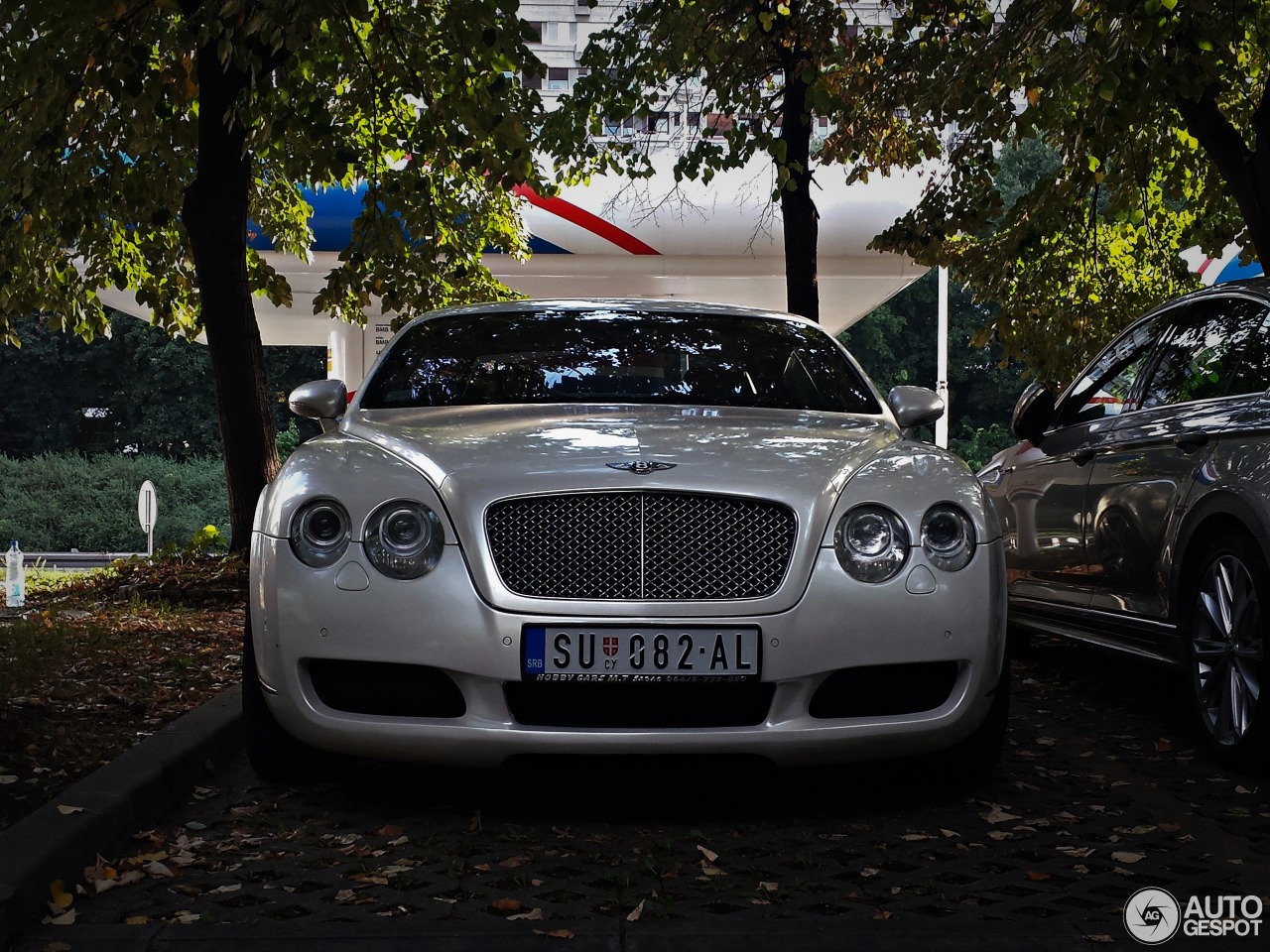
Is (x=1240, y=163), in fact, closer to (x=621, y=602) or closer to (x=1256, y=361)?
(x=1256, y=361)

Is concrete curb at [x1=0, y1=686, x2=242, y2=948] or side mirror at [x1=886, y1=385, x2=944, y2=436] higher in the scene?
side mirror at [x1=886, y1=385, x2=944, y2=436]

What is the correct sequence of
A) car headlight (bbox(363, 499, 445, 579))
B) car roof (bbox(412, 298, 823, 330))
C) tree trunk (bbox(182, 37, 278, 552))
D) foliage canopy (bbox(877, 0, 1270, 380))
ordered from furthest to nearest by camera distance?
tree trunk (bbox(182, 37, 278, 552)), foliage canopy (bbox(877, 0, 1270, 380)), car roof (bbox(412, 298, 823, 330)), car headlight (bbox(363, 499, 445, 579))

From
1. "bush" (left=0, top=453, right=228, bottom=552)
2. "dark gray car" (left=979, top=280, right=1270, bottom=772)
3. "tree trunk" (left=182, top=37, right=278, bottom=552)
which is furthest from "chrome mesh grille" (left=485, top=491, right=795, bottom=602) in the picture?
"bush" (left=0, top=453, right=228, bottom=552)

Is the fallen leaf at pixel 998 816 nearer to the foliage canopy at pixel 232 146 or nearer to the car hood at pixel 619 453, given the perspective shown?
the car hood at pixel 619 453

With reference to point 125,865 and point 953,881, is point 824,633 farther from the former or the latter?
point 125,865

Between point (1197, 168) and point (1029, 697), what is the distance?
321 inches

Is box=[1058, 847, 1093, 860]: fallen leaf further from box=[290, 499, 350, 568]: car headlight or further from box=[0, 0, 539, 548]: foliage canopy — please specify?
box=[0, 0, 539, 548]: foliage canopy

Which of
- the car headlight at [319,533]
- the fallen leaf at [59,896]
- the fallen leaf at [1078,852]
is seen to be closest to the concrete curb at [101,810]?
the fallen leaf at [59,896]

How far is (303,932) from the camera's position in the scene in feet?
10.6

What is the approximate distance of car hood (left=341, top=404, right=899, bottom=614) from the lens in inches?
167

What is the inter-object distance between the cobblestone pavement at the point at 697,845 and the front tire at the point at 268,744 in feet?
0.30

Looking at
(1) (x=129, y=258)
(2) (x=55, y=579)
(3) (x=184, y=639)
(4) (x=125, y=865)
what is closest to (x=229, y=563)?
(3) (x=184, y=639)

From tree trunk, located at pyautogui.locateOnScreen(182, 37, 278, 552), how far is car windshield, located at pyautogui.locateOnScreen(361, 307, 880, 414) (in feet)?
17.6

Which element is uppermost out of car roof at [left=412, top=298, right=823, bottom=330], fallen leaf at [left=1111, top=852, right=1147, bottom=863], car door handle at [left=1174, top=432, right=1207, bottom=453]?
car roof at [left=412, top=298, right=823, bottom=330]
